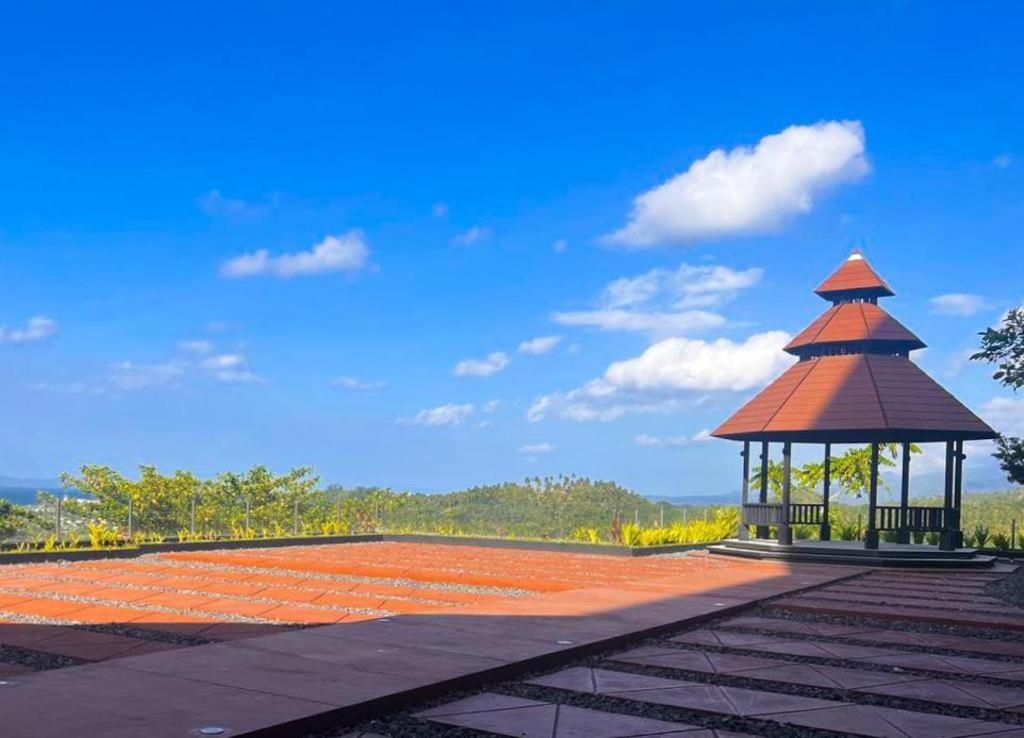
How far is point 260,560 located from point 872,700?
11312 millimetres

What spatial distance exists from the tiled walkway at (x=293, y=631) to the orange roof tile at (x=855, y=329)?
6627 mm

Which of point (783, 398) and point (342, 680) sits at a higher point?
point (783, 398)

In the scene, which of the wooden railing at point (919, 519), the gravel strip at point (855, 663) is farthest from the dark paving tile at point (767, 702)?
the wooden railing at point (919, 519)

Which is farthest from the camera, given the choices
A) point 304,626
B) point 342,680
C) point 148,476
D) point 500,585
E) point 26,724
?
point 148,476

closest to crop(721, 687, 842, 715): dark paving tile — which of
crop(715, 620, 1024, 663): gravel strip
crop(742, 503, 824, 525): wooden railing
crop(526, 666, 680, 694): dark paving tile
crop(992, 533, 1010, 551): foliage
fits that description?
crop(526, 666, 680, 694): dark paving tile

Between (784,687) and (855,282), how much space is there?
1648 cm

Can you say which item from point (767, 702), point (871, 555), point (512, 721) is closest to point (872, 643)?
point (767, 702)

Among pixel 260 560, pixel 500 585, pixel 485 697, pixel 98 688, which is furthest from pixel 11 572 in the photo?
pixel 485 697

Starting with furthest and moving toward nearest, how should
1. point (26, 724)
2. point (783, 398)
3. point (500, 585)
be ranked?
1. point (783, 398)
2. point (500, 585)
3. point (26, 724)

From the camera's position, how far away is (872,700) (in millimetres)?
5930

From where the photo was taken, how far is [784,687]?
6.23 meters

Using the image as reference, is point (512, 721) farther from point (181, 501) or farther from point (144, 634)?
point (181, 501)

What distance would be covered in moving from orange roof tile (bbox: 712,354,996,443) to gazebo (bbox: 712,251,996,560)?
20 mm

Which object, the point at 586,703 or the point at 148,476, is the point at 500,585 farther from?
the point at 148,476
